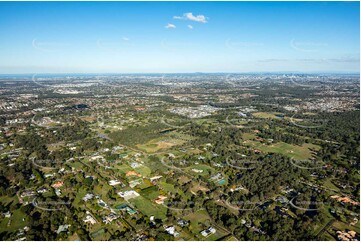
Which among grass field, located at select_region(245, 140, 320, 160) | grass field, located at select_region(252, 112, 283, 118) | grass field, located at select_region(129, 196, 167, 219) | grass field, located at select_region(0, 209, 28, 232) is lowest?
grass field, located at select_region(0, 209, 28, 232)

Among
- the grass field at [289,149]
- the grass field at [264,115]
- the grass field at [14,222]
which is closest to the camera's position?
the grass field at [14,222]

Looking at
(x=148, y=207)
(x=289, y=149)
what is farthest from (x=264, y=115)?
(x=148, y=207)

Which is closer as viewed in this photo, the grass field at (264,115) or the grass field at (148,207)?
the grass field at (148,207)

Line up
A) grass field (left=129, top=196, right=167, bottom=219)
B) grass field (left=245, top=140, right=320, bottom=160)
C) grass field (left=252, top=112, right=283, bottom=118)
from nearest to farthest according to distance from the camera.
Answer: grass field (left=129, top=196, right=167, bottom=219) < grass field (left=245, top=140, right=320, bottom=160) < grass field (left=252, top=112, right=283, bottom=118)

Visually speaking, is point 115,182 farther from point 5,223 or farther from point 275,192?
point 275,192

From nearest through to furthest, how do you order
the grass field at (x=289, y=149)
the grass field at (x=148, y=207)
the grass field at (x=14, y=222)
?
the grass field at (x=14, y=222), the grass field at (x=148, y=207), the grass field at (x=289, y=149)

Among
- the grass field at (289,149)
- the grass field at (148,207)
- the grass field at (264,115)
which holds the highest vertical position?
the grass field at (264,115)

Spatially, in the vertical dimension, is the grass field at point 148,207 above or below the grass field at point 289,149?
below

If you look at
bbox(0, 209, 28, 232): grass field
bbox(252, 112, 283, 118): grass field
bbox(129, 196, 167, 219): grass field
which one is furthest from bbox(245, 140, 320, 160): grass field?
bbox(0, 209, 28, 232): grass field

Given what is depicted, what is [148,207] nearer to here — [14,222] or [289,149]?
[14,222]

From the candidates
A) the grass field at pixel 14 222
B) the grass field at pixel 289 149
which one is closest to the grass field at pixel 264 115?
the grass field at pixel 289 149

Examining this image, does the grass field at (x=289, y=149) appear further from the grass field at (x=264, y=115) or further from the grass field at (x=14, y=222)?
the grass field at (x=14, y=222)

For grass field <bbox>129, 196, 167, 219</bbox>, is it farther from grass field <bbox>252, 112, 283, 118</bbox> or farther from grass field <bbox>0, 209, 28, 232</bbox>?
grass field <bbox>252, 112, 283, 118</bbox>
